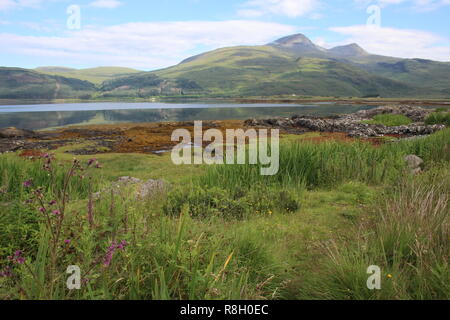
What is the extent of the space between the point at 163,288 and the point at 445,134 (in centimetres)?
1444

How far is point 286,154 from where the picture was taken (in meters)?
11.0

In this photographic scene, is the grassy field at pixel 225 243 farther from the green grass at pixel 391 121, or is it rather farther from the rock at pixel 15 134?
the green grass at pixel 391 121

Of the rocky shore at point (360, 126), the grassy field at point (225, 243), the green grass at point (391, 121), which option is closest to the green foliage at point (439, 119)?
the rocky shore at point (360, 126)

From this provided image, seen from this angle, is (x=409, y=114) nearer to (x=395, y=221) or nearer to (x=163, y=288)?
(x=395, y=221)

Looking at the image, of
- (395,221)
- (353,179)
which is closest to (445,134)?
(353,179)

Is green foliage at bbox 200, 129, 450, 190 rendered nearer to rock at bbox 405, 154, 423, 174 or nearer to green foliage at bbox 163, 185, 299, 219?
rock at bbox 405, 154, 423, 174

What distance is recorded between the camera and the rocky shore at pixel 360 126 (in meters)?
26.4

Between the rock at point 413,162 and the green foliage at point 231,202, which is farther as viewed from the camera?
the rock at point 413,162

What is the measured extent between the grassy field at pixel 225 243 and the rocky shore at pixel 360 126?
58.3 feet

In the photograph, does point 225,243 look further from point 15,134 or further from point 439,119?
point 15,134

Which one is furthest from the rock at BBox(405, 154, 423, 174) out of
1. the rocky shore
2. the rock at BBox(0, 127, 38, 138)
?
the rock at BBox(0, 127, 38, 138)

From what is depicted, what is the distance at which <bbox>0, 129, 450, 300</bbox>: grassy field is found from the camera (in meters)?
3.38

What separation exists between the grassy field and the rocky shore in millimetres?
17756
